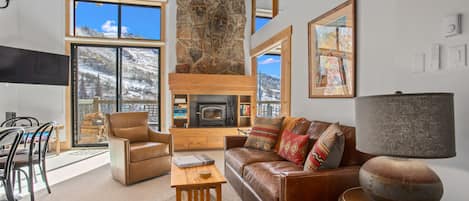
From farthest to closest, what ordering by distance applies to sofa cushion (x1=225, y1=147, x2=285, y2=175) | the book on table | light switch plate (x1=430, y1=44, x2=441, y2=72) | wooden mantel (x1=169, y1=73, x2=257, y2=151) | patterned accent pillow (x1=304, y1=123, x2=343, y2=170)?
1. wooden mantel (x1=169, y1=73, x2=257, y2=151)
2. sofa cushion (x1=225, y1=147, x2=285, y2=175)
3. the book on table
4. patterned accent pillow (x1=304, y1=123, x2=343, y2=170)
5. light switch plate (x1=430, y1=44, x2=441, y2=72)

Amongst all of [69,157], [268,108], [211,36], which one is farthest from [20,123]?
[268,108]

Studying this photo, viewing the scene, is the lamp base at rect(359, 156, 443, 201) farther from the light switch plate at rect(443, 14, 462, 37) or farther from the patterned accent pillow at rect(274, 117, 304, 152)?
the patterned accent pillow at rect(274, 117, 304, 152)

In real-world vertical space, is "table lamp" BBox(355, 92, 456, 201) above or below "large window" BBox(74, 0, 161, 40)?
below

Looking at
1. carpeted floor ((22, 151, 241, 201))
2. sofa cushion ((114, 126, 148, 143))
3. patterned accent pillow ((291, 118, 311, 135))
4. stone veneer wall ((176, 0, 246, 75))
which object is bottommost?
carpeted floor ((22, 151, 241, 201))

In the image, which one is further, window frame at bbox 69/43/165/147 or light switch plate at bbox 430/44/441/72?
window frame at bbox 69/43/165/147

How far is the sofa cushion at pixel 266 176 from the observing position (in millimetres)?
1998

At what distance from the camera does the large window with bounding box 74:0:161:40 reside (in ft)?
18.7

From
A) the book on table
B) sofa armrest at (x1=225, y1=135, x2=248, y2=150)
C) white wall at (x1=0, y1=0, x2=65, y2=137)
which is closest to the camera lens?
the book on table

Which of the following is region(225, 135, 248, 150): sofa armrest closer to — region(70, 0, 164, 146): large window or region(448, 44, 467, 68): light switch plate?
region(448, 44, 467, 68): light switch plate

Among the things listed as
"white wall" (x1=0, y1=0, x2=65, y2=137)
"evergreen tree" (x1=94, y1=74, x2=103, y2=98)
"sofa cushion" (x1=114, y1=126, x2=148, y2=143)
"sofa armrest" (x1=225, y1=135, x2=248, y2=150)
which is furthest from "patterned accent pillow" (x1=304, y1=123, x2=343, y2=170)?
"white wall" (x1=0, y1=0, x2=65, y2=137)

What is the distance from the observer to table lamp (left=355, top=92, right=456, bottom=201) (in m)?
1.25

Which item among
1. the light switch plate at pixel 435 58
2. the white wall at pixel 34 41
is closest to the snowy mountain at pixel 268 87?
the white wall at pixel 34 41

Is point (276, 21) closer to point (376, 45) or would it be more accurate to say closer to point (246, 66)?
point (246, 66)

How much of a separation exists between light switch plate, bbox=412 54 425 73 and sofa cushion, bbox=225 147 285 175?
1.50 metres
